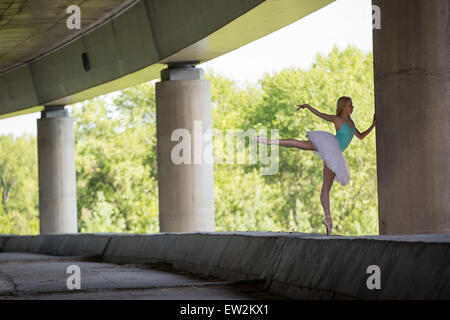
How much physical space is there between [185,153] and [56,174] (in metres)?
13.0

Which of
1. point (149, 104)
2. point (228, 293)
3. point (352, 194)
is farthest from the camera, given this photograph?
point (149, 104)

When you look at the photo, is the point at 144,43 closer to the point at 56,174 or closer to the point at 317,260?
the point at 56,174

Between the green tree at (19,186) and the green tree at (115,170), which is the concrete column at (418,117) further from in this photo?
the green tree at (19,186)

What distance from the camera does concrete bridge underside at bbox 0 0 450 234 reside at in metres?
11.6

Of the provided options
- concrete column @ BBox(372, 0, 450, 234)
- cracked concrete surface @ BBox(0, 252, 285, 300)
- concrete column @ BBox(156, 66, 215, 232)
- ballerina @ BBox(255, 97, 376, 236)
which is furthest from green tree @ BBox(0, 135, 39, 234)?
ballerina @ BBox(255, 97, 376, 236)

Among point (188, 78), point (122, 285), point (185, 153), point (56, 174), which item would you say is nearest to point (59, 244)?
point (185, 153)

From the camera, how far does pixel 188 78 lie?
2317 cm

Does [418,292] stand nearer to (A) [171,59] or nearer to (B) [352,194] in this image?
(A) [171,59]

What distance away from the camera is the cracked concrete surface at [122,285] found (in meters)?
9.61

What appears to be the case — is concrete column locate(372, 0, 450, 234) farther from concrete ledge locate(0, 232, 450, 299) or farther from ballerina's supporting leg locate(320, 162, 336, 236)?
concrete ledge locate(0, 232, 450, 299)

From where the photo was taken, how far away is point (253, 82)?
3359 inches

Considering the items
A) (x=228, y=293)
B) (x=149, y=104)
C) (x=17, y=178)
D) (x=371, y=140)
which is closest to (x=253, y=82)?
(x=149, y=104)

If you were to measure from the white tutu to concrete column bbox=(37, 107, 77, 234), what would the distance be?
25124 mm
